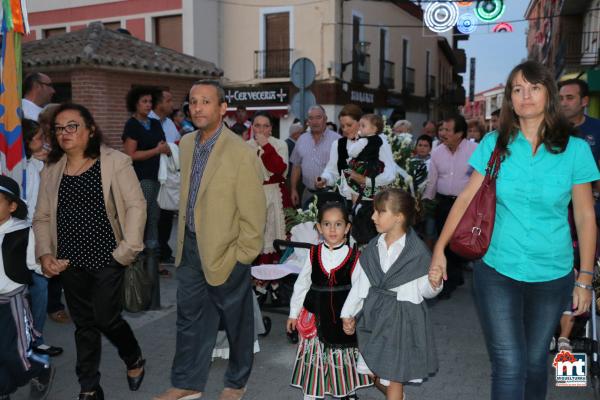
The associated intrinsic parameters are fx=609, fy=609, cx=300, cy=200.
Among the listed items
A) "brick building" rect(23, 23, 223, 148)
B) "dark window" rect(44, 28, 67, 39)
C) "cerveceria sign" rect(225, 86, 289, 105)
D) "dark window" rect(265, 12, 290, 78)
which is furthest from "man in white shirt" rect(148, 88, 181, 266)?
"dark window" rect(44, 28, 67, 39)

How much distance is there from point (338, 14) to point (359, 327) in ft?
63.7

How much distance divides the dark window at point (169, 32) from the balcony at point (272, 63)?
2.84 meters

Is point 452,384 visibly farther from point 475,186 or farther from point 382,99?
point 382,99

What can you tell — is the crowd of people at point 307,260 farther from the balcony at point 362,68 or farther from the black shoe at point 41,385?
the balcony at point 362,68

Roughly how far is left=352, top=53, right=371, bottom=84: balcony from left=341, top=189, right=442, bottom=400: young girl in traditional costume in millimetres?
20234

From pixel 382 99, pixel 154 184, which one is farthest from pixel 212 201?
pixel 382 99

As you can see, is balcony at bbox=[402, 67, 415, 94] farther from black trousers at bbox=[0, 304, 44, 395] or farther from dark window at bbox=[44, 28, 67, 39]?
black trousers at bbox=[0, 304, 44, 395]

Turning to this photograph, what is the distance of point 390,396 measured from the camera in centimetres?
371

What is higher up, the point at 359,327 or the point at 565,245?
the point at 565,245

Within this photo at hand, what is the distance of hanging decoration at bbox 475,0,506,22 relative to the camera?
17.0 metres

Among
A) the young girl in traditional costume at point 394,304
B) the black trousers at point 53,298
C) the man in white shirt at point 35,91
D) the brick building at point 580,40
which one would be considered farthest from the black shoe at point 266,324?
Answer: the brick building at point 580,40

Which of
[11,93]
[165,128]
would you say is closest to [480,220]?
[11,93]

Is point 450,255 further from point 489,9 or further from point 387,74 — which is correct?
point 387,74

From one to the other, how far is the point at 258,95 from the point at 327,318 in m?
19.3
